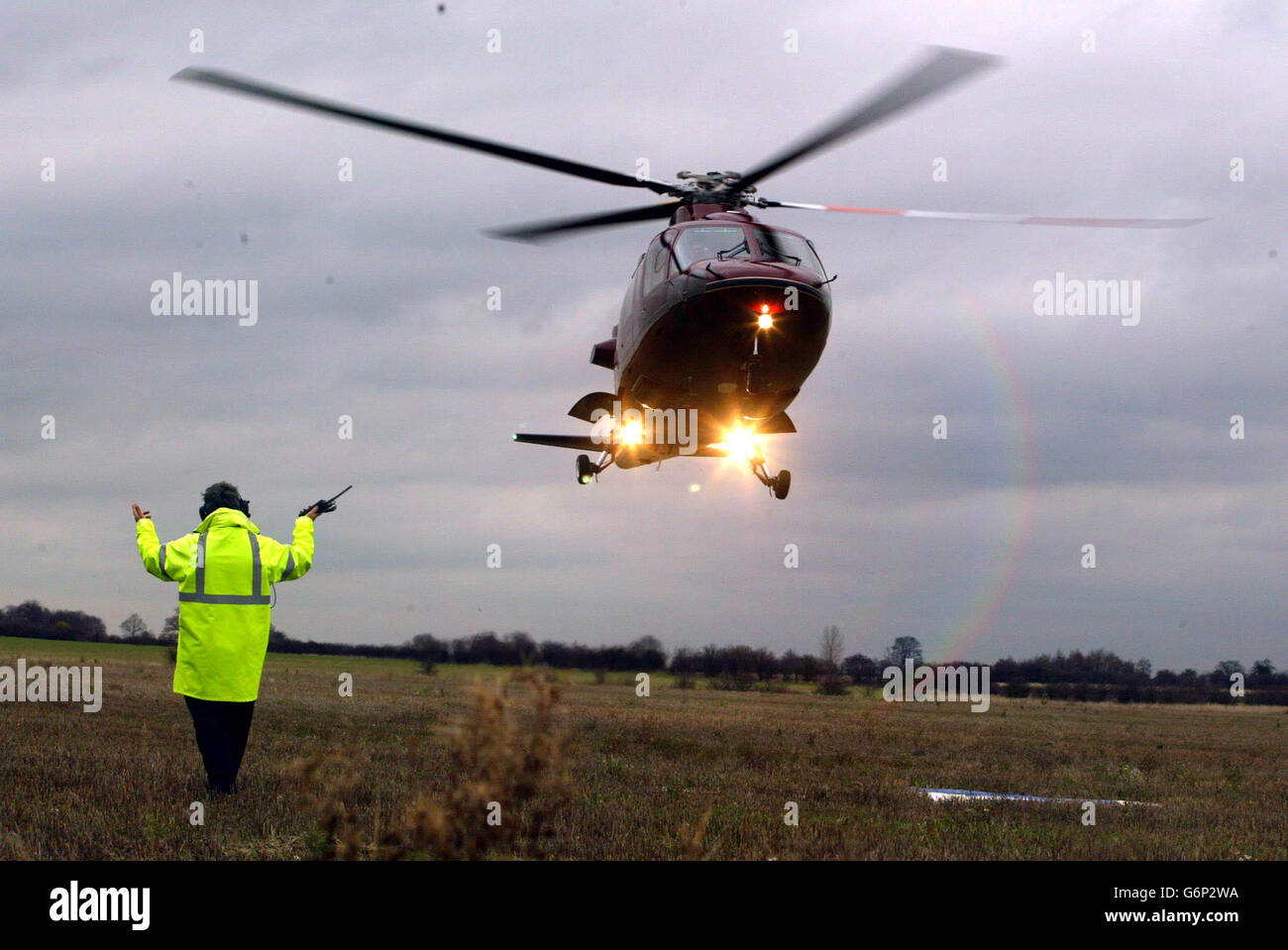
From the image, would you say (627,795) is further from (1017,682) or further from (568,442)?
(1017,682)

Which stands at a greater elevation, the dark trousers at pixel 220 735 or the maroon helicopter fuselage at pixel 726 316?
the maroon helicopter fuselage at pixel 726 316

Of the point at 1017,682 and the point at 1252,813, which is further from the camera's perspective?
the point at 1017,682

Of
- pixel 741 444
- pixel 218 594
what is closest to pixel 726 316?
pixel 741 444

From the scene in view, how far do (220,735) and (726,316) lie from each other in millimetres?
7037

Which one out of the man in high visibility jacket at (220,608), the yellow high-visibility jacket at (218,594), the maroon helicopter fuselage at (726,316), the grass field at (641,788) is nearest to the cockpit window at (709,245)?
the maroon helicopter fuselage at (726,316)

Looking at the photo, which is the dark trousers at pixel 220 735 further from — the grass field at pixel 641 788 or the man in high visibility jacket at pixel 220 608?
the grass field at pixel 641 788

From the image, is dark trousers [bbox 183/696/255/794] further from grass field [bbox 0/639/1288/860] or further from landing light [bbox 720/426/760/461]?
landing light [bbox 720/426/760/461]

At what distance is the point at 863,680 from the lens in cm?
5966

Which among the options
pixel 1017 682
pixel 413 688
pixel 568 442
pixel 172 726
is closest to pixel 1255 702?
pixel 1017 682

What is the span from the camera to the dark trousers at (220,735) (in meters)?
8.77

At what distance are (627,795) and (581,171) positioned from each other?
7.42 meters

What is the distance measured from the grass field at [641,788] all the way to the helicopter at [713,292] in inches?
169

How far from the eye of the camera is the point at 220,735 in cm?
885

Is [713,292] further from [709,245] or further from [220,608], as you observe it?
[220,608]
